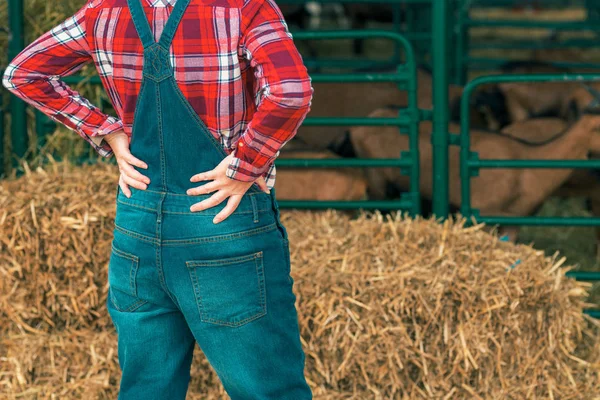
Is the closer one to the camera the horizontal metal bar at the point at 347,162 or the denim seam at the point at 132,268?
the denim seam at the point at 132,268

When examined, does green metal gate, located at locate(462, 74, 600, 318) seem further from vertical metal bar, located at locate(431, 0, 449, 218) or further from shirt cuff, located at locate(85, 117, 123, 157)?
shirt cuff, located at locate(85, 117, 123, 157)

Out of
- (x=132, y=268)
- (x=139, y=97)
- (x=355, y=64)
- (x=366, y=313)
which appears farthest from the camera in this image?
(x=355, y=64)

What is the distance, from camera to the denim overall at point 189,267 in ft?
7.33

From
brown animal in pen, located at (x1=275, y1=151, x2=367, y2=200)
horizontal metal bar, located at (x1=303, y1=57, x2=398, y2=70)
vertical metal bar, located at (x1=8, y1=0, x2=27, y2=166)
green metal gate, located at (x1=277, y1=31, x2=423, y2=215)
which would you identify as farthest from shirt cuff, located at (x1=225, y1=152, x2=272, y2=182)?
horizontal metal bar, located at (x1=303, y1=57, x2=398, y2=70)

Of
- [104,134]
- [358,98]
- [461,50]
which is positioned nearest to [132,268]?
[104,134]

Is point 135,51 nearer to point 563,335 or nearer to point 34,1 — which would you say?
point 563,335

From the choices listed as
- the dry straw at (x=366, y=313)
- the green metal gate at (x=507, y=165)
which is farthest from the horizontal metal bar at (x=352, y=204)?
the dry straw at (x=366, y=313)

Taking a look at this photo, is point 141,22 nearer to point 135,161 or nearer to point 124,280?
point 135,161

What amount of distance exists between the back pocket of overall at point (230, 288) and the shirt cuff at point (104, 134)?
417 mm

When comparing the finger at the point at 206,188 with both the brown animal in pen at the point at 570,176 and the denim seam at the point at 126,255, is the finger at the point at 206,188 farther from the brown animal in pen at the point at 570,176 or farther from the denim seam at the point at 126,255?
the brown animal in pen at the point at 570,176

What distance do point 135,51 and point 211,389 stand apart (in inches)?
70.3

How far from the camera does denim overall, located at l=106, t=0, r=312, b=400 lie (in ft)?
7.33

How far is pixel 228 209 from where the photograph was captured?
2.25 m

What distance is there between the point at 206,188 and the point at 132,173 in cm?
21
